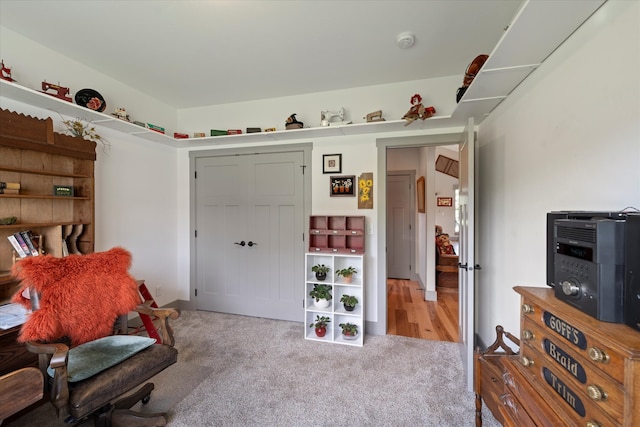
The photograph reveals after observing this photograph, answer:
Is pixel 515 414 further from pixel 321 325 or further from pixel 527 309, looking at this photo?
pixel 321 325

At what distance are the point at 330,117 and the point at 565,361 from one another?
2.66m

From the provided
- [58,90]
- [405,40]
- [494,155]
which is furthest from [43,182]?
[494,155]

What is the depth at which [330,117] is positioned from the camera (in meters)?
2.90

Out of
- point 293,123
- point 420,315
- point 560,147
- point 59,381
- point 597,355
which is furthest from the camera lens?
point 420,315

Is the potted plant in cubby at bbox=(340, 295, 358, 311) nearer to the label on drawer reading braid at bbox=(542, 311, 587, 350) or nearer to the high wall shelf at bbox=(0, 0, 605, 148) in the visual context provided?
the high wall shelf at bbox=(0, 0, 605, 148)

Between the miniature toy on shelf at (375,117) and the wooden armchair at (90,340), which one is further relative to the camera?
the miniature toy on shelf at (375,117)

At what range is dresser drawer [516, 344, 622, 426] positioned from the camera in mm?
667

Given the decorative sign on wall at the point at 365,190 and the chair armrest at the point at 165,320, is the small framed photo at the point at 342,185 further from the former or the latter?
the chair armrest at the point at 165,320

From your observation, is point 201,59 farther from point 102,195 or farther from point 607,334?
point 607,334

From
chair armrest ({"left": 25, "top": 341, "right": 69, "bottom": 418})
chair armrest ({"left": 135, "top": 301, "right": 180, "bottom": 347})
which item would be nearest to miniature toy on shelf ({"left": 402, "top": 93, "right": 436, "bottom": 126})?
chair armrest ({"left": 135, "top": 301, "right": 180, "bottom": 347})

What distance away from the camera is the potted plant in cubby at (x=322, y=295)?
2.72 m

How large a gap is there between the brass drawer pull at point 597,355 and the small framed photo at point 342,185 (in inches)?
91.7

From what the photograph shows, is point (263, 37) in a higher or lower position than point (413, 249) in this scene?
higher

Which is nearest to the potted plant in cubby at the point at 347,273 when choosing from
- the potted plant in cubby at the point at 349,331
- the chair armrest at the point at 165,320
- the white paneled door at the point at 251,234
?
the potted plant in cubby at the point at 349,331
